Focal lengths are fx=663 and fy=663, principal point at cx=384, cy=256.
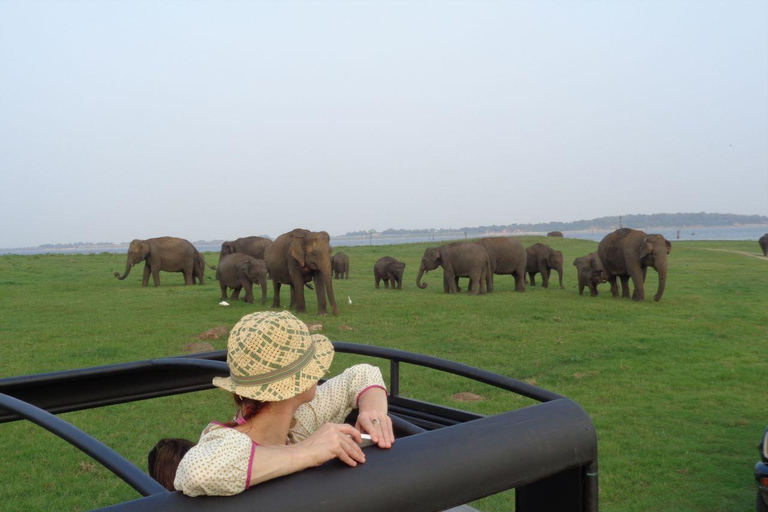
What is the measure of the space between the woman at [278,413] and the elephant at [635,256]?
16.0 metres

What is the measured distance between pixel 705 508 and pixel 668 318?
980cm

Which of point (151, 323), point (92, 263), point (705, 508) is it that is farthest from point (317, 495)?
point (92, 263)

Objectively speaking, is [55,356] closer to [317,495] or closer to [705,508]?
[705,508]

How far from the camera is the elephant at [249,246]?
80.9 feet

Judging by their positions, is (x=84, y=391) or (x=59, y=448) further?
(x=59, y=448)

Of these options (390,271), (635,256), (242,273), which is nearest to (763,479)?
(635,256)

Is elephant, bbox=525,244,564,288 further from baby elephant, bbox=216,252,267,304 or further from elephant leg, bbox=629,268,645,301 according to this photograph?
baby elephant, bbox=216,252,267,304

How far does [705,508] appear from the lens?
16.2 feet

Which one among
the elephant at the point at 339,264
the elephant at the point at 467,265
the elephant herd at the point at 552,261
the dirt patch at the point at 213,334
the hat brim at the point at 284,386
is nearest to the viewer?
the hat brim at the point at 284,386

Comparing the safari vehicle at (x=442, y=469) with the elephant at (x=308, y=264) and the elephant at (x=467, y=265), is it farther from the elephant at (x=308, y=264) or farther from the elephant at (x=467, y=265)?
the elephant at (x=467, y=265)

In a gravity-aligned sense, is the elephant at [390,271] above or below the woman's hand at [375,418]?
below

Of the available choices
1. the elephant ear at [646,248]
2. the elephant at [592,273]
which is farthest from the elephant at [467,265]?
the elephant ear at [646,248]

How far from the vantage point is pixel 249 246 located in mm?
24781

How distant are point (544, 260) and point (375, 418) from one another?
73.3 ft
